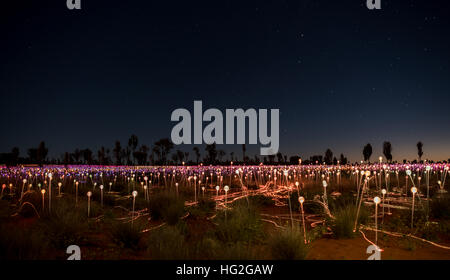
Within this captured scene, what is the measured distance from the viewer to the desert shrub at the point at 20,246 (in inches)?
194

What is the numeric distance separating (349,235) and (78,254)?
542cm

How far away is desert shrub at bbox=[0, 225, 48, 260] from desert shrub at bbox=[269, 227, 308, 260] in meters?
3.92

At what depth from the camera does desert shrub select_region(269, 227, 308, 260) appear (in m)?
4.93

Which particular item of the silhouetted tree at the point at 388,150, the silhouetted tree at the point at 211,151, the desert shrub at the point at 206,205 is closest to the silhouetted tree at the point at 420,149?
the silhouetted tree at the point at 388,150

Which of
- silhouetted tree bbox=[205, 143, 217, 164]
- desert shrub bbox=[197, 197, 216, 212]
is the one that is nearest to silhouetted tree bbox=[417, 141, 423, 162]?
silhouetted tree bbox=[205, 143, 217, 164]

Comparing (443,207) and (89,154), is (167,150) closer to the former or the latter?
(89,154)

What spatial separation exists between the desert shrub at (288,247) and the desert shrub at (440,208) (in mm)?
5816

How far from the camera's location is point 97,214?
9.54 meters

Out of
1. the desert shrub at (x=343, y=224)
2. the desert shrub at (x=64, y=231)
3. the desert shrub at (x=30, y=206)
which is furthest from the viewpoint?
the desert shrub at (x=30, y=206)

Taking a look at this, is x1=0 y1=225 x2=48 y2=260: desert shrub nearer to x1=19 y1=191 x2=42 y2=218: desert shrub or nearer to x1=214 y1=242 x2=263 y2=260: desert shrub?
x1=214 y1=242 x2=263 y2=260: desert shrub

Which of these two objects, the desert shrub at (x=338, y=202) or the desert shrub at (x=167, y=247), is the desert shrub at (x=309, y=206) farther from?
the desert shrub at (x=167, y=247)

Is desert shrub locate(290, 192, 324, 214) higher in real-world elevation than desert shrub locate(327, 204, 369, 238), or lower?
lower

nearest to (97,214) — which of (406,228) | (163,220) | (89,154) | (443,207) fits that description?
(163,220)

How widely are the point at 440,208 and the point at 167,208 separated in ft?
25.9
